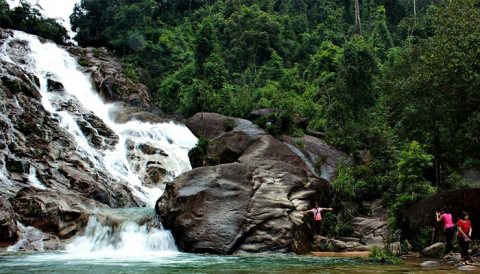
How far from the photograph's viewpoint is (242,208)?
15.6 meters

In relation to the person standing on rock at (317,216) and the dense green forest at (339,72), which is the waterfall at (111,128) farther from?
the person standing on rock at (317,216)

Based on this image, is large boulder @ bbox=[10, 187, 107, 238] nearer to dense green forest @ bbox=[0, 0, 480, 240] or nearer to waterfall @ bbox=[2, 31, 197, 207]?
waterfall @ bbox=[2, 31, 197, 207]

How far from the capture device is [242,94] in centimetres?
3534

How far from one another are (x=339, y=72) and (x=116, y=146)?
16147 mm

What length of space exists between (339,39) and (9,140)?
38422 millimetres

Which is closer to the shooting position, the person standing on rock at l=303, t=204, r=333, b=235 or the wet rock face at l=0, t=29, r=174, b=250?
the wet rock face at l=0, t=29, r=174, b=250

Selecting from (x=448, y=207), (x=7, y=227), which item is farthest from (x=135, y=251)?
(x=448, y=207)

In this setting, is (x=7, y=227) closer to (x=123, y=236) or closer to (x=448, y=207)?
(x=123, y=236)

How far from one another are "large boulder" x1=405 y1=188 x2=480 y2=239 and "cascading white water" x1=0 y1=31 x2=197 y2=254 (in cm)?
888

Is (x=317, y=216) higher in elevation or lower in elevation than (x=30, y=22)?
lower

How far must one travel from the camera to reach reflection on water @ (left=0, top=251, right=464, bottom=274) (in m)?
10.3

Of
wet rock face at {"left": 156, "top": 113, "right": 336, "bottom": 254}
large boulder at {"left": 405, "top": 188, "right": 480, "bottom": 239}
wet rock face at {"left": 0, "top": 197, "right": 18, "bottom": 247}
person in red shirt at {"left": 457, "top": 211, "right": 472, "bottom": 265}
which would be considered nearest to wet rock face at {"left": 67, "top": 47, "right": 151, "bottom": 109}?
wet rock face at {"left": 156, "top": 113, "right": 336, "bottom": 254}

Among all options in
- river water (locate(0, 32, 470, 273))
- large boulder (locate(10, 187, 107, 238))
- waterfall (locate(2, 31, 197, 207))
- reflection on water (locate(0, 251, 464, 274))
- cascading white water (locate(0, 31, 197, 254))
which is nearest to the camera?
reflection on water (locate(0, 251, 464, 274))

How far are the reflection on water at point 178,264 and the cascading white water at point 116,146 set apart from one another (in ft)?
4.59
